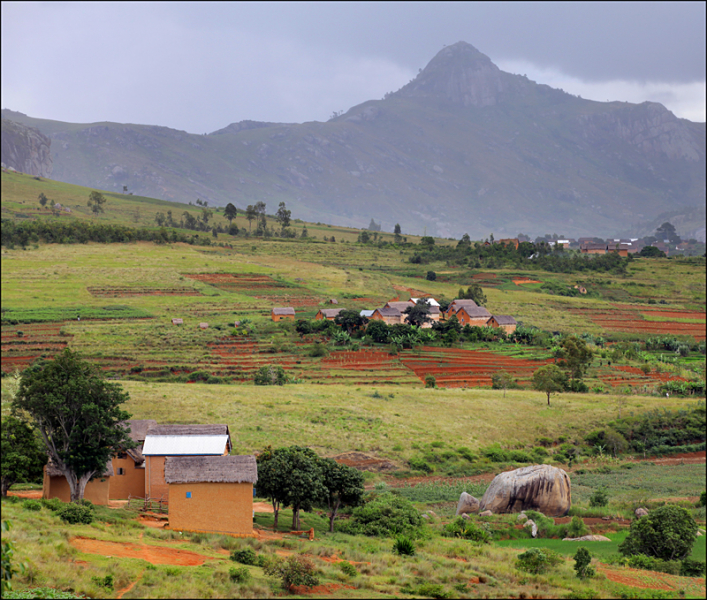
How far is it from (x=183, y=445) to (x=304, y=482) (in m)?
6.98

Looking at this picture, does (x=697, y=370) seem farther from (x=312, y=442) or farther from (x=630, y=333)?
(x=312, y=442)

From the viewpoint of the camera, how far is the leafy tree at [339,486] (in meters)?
27.4

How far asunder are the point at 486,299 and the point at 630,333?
2096 cm

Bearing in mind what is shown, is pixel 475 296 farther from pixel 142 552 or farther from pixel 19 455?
pixel 142 552

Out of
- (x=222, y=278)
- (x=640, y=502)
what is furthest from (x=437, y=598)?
(x=222, y=278)

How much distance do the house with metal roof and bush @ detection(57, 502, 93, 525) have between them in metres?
5.56

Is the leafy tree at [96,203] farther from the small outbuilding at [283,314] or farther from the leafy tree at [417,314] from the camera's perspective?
the leafy tree at [417,314]

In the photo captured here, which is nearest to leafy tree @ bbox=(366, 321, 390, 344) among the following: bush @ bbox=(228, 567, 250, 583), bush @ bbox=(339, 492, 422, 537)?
bush @ bbox=(339, 492, 422, 537)

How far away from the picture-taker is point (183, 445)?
29.0 metres

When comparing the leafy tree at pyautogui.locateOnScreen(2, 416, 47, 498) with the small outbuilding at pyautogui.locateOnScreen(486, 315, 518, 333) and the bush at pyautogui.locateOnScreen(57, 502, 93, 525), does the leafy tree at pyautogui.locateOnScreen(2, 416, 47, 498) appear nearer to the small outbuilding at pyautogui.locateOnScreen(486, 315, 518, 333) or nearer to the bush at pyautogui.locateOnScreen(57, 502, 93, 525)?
the bush at pyautogui.locateOnScreen(57, 502, 93, 525)

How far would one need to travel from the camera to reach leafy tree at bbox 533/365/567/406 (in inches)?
2036

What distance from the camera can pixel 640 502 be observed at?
30.3 m

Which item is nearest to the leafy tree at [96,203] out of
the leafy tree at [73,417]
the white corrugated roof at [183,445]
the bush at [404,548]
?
the leafy tree at [73,417]

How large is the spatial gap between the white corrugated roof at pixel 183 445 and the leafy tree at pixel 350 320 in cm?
4824
